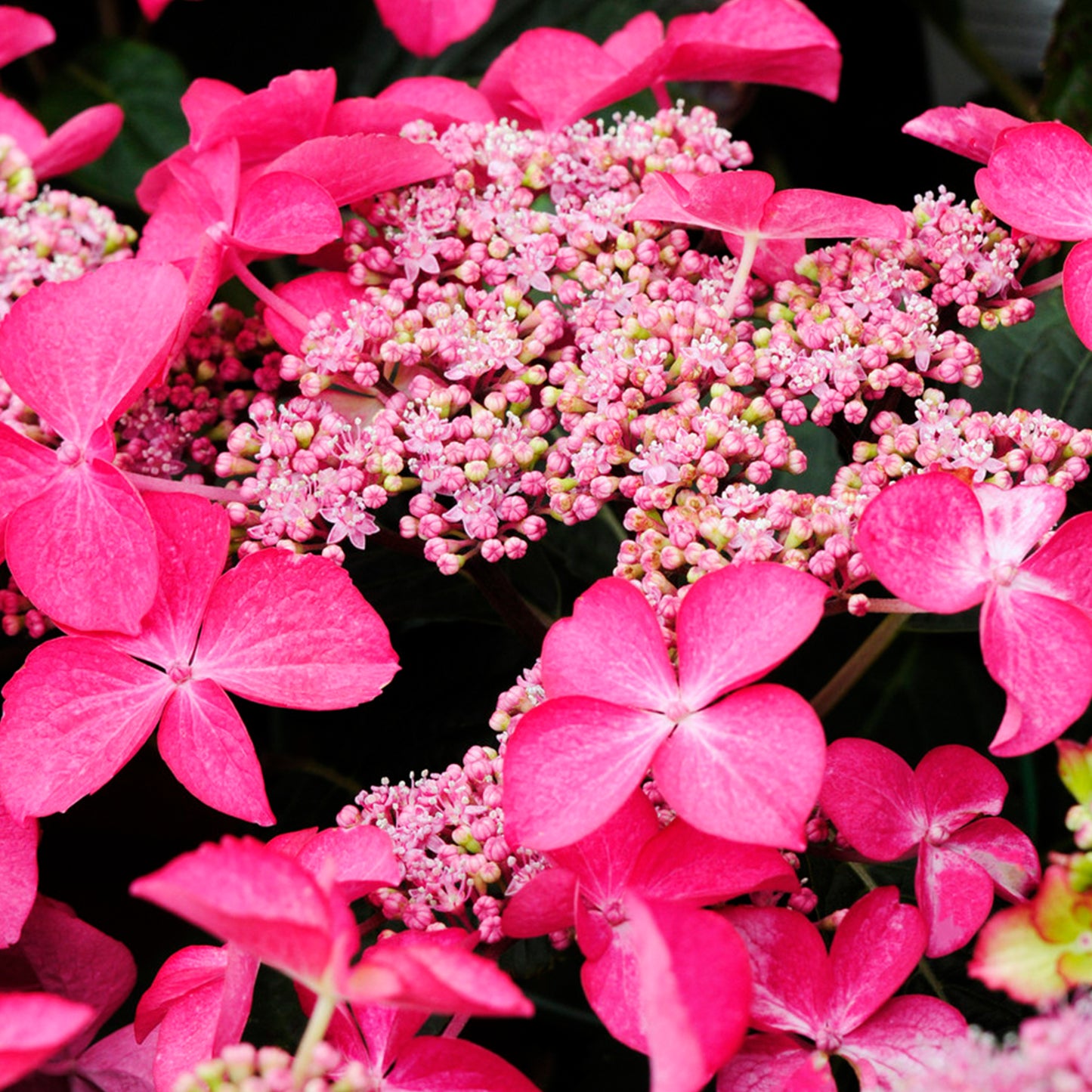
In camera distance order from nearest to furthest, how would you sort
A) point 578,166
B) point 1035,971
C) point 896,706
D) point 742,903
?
point 1035,971, point 742,903, point 578,166, point 896,706

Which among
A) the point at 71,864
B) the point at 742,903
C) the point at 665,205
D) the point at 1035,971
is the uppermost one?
the point at 665,205

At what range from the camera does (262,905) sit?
35 cm

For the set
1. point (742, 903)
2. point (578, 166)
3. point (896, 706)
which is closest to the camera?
point (742, 903)

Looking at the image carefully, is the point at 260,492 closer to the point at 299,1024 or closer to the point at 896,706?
the point at 299,1024

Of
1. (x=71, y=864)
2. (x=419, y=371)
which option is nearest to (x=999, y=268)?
(x=419, y=371)

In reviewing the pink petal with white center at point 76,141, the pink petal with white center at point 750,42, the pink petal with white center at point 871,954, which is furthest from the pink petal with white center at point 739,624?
the pink petal with white center at point 76,141

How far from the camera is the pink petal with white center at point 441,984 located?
34cm

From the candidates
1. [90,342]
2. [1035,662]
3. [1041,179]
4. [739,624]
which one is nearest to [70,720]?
[90,342]

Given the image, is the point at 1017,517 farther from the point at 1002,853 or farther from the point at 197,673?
the point at 197,673

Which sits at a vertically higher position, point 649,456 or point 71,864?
point 649,456

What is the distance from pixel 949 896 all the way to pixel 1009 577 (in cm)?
13

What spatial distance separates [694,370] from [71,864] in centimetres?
47

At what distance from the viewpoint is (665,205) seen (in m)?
0.54

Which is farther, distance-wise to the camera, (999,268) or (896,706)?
(896,706)
